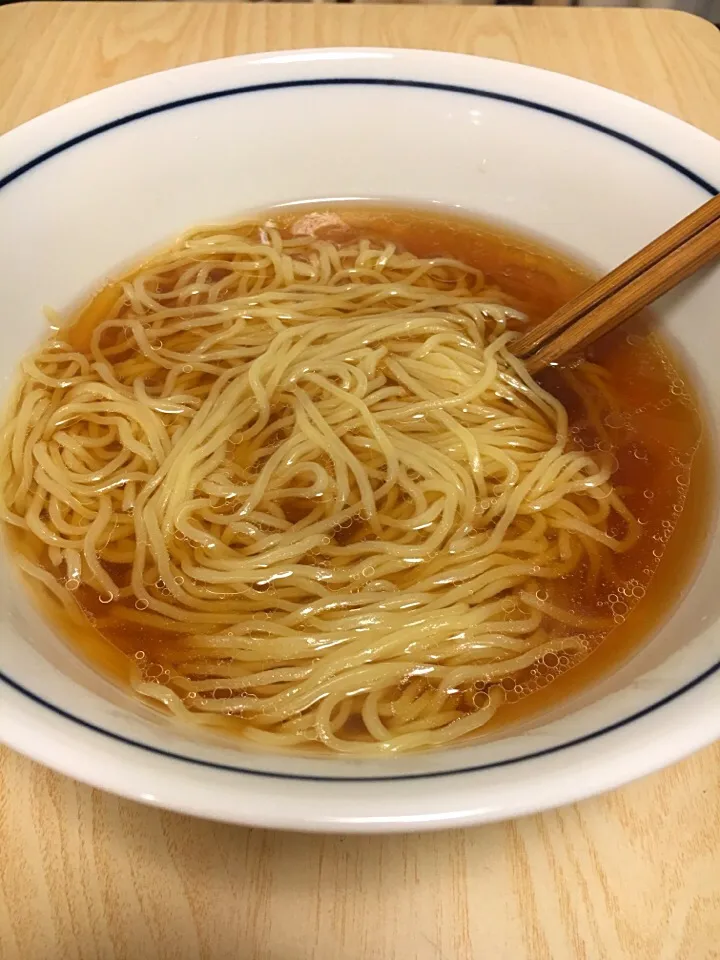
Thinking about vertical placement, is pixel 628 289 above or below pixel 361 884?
above

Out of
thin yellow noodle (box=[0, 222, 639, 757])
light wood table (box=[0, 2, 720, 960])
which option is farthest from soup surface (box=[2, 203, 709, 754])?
light wood table (box=[0, 2, 720, 960])

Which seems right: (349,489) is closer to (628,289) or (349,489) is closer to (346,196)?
(628,289)

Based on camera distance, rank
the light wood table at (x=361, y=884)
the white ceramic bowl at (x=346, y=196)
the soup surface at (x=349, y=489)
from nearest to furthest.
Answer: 1. the white ceramic bowl at (x=346, y=196)
2. the light wood table at (x=361, y=884)
3. the soup surface at (x=349, y=489)

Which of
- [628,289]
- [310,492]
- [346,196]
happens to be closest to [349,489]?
[310,492]

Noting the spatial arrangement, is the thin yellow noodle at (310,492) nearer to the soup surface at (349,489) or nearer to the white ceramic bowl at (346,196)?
the soup surface at (349,489)

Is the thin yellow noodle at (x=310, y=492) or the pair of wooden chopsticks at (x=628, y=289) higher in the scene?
the pair of wooden chopsticks at (x=628, y=289)

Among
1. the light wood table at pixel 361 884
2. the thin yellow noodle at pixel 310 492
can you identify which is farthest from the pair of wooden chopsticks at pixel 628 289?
the light wood table at pixel 361 884
